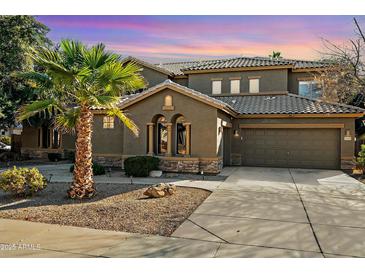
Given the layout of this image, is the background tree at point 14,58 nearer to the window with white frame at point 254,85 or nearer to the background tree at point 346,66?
the window with white frame at point 254,85

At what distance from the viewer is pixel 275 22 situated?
948cm

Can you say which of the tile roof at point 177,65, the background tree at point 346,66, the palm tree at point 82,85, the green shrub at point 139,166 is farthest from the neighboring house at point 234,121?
the palm tree at point 82,85

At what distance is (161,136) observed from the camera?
15.0 metres

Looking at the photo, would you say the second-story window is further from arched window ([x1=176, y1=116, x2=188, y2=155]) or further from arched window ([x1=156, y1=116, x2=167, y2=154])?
arched window ([x1=156, y1=116, x2=167, y2=154])

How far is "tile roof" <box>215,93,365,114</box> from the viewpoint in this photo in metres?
15.4

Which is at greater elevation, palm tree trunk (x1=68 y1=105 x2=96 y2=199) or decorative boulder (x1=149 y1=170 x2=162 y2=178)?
palm tree trunk (x1=68 y1=105 x2=96 y2=199)

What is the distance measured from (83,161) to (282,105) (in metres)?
13.0

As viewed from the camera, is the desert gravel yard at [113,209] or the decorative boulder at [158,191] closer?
the desert gravel yard at [113,209]

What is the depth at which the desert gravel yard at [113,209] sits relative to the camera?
6.19m

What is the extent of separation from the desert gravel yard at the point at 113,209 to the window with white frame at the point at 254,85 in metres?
11.8

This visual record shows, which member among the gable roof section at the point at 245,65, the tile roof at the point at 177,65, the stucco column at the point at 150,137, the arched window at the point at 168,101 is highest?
the tile roof at the point at 177,65

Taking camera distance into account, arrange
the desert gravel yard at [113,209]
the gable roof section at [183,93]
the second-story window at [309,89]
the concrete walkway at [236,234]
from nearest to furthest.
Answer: the concrete walkway at [236,234], the desert gravel yard at [113,209], the gable roof section at [183,93], the second-story window at [309,89]

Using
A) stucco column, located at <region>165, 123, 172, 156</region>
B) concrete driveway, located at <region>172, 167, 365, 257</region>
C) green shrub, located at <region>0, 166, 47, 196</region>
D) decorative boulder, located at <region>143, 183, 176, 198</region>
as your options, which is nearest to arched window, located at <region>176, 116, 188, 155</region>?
stucco column, located at <region>165, 123, 172, 156</region>
